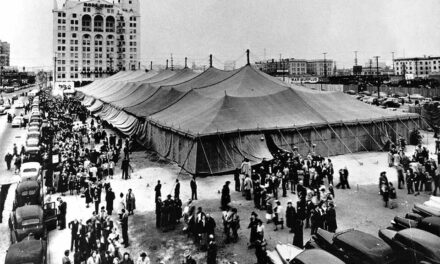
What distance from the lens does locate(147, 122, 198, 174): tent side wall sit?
789 inches

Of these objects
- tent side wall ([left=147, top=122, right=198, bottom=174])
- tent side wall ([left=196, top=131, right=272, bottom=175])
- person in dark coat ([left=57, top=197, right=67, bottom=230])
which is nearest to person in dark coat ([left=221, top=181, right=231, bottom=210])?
tent side wall ([left=196, top=131, right=272, bottom=175])

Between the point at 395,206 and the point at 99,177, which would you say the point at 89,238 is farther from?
the point at 395,206

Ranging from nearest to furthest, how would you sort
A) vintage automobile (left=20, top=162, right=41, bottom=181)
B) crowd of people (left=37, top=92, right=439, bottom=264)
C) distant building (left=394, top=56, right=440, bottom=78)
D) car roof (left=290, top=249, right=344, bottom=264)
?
car roof (left=290, top=249, right=344, bottom=264)
crowd of people (left=37, top=92, right=439, bottom=264)
vintage automobile (left=20, top=162, right=41, bottom=181)
distant building (left=394, top=56, right=440, bottom=78)

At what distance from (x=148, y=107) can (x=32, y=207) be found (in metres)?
18.7

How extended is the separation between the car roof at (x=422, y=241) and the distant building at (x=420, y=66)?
133 metres

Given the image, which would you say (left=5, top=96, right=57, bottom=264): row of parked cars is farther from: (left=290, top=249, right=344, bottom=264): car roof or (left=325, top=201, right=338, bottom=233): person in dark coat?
(left=325, top=201, right=338, bottom=233): person in dark coat

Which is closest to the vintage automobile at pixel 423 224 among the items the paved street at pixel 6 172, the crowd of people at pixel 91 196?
the crowd of people at pixel 91 196

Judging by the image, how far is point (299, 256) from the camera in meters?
8.95

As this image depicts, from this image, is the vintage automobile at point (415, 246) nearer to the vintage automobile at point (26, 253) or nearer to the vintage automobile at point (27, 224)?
the vintage automobile at point (26, 253)

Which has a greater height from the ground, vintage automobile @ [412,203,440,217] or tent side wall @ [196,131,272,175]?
tent side wall @ [196,131,272,175]

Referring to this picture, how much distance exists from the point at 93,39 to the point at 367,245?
417 feet

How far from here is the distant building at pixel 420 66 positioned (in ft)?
433

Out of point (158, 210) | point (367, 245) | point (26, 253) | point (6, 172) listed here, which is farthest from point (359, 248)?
point (6, 172)

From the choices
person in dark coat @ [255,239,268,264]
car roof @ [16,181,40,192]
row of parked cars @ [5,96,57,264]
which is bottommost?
person in dark coat @ [255,239,268,264]
